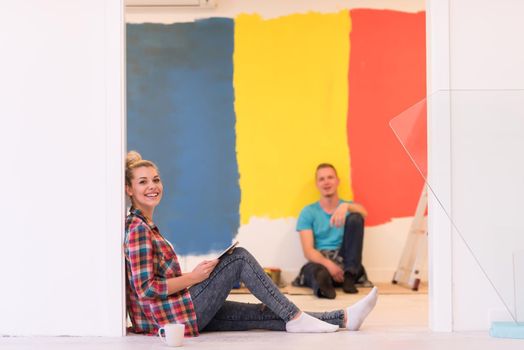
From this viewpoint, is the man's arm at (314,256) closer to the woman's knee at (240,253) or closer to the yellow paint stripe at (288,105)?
the yellow paint stripe at (288,105)

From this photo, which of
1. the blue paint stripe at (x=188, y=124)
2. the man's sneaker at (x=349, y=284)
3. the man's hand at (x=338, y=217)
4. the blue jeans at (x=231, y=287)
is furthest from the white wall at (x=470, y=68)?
the blue paint stripe at (x=188, y=124)

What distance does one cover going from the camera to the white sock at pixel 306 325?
3.41m

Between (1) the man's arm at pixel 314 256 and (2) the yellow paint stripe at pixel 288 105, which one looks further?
(2) the yellow paint stripe at pixel 288 105

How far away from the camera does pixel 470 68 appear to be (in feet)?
11.3

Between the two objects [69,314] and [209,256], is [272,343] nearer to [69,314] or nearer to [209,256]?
[69,314]

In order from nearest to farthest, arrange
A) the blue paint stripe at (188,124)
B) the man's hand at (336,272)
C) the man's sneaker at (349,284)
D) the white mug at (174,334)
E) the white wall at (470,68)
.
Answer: the white mug at (174,334)
the white wall at (470,68)
the man's sneaker at (349,284)
the man's hand at (336,272)
the blue paint stripe at (188,124)

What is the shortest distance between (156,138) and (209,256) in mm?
920

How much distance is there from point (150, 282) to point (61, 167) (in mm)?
624

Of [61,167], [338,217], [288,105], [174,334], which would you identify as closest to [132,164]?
[61,167]

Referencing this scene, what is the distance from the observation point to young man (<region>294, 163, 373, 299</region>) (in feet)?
18.1

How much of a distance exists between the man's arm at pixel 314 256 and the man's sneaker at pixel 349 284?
37mm

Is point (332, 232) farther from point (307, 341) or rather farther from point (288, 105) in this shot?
point (307, 341)

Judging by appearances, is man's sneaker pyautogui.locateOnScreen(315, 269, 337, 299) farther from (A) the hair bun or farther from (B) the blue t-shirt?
(A) the hair bun

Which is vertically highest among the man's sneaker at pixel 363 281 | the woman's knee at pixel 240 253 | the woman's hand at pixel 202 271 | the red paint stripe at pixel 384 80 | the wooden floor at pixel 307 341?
the red paint stripe at pixel 384 80
